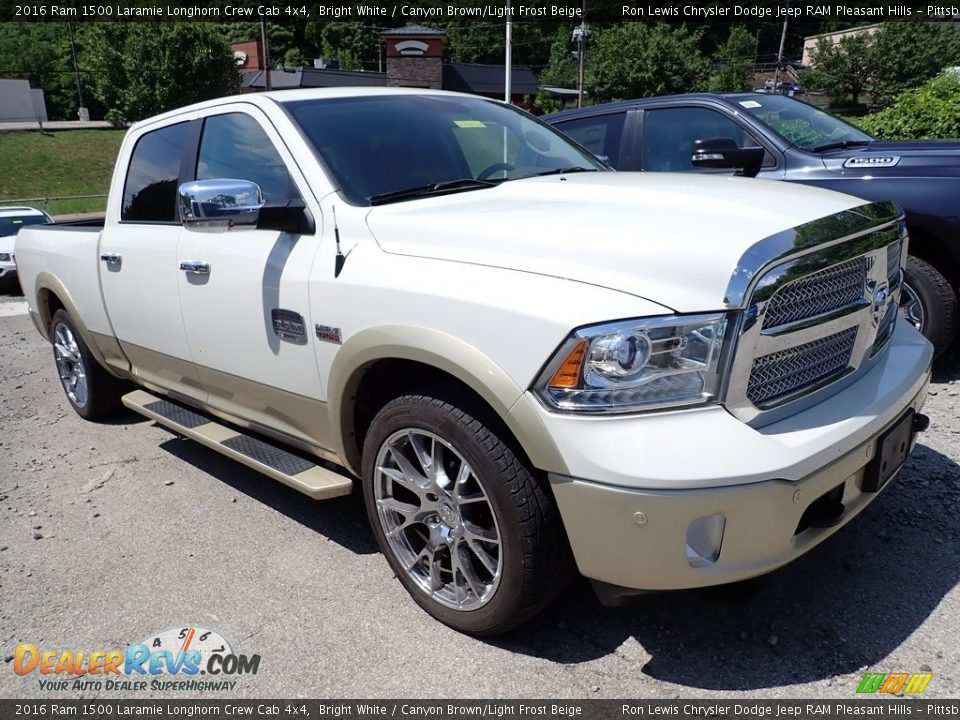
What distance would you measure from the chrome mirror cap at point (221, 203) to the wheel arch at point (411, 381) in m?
0.68

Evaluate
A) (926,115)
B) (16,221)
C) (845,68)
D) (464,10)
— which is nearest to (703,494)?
(926,115)

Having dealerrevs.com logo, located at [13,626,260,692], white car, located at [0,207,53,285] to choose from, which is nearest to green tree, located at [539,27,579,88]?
white car, located at [0,207,53,285]

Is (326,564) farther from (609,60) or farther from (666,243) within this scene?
(609,60)

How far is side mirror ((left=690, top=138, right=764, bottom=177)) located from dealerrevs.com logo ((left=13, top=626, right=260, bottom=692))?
3932 millimetres

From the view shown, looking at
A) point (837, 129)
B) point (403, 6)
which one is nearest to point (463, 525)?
point (837, 129)

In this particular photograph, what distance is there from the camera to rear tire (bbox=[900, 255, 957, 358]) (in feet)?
15.3

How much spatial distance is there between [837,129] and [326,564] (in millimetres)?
4945

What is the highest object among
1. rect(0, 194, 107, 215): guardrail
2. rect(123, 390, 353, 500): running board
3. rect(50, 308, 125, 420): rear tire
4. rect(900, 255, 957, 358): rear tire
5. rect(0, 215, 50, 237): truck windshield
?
rect(900, 255, 957, 358): rear tire

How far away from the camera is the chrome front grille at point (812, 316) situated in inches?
83.8

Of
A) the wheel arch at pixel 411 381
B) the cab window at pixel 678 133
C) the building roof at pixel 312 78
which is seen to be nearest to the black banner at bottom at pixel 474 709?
the wheel arch at pixel 411 381

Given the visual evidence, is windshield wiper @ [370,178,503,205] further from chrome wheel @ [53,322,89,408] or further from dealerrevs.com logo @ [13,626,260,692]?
chrome wheel @ [53,322,89,408]

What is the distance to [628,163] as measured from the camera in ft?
19.3

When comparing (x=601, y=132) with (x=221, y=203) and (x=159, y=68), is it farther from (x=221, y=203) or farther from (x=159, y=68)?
(x=159, y=68)

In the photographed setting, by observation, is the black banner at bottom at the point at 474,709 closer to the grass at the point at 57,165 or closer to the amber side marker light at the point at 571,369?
the amber side marker light at the point at 571,369
